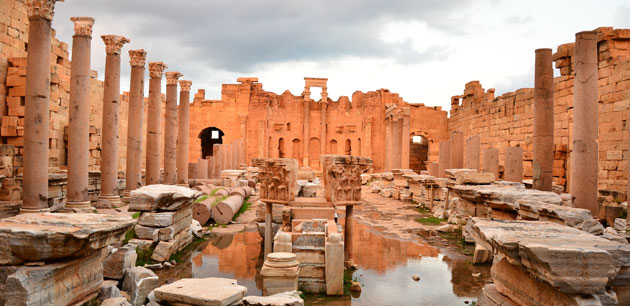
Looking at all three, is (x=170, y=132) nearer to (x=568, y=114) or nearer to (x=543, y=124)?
(x=543, y=124)

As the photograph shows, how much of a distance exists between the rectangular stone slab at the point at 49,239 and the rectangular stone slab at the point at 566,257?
3880 mm

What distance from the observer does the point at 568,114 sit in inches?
616

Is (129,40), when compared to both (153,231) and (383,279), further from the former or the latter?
(383,279)

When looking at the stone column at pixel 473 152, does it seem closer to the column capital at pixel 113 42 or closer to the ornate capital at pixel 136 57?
the ornate capital at pixel 136 57

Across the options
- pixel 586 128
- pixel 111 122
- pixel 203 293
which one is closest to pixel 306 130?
pixel 111 122

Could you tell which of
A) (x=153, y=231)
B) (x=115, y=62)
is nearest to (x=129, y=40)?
(x=115, y=62)

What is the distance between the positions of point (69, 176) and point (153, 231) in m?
3.25

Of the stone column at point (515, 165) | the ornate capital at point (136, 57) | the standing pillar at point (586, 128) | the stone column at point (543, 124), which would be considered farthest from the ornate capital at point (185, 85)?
the standing pillar at point (586, 128)

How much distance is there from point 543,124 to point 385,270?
5.33 metres

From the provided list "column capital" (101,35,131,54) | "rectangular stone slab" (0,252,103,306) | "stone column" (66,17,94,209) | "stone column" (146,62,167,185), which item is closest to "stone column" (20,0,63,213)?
"stone column" (66,17,94,209)

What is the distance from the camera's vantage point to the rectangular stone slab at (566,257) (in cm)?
342

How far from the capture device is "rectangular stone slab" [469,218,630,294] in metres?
3.42

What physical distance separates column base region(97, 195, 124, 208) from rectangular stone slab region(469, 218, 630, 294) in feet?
34.7

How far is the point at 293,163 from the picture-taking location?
29.4 ft
